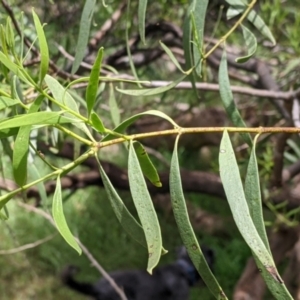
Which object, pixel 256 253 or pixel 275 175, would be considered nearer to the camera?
pixel 256 253

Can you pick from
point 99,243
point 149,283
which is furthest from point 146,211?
point 99,243

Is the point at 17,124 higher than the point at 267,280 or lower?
higher

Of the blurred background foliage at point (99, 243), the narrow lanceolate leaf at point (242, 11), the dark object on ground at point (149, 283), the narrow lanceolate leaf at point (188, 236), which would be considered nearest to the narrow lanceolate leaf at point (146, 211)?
the narrow lanceolate leaf at point (188, 236)

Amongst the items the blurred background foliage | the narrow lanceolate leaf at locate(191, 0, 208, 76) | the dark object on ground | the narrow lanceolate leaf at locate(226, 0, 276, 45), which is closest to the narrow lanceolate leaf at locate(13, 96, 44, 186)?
the narrow lanceolate leaf at locate(191, 0, 208, 76)

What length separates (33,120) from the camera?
1.57ft

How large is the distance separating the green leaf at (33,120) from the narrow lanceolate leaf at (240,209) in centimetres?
16

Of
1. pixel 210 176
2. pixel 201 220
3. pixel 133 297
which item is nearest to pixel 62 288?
pixel 133 297

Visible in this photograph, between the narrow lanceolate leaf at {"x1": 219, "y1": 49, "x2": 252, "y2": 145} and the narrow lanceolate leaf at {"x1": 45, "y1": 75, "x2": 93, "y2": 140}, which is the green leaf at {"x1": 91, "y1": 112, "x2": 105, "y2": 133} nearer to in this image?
the narrow lanceolate leaf at {"x1": 45, "y1": 75, "x2": 93, "y2": 140}

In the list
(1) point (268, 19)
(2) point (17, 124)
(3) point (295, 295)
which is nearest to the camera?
(2) point (17, 124)

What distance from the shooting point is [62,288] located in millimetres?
2609

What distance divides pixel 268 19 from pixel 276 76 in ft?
0.93

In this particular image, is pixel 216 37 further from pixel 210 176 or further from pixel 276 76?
pixel 210 176

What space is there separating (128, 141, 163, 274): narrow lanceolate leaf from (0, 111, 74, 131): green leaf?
0.25ft

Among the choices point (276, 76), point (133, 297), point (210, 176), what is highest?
point (276, 76)
